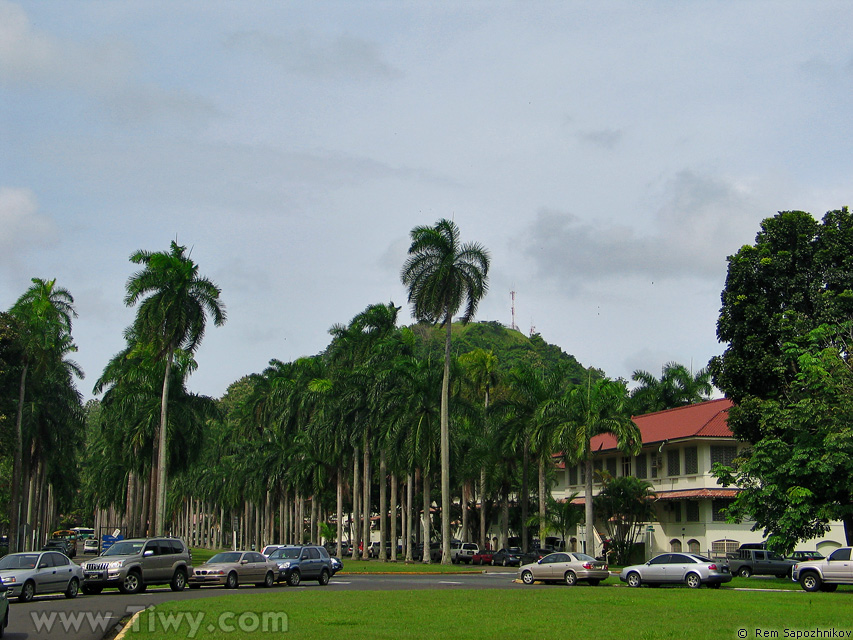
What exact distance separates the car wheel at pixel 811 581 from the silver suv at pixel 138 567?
68.0 feet

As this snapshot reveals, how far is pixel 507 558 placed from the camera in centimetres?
6112

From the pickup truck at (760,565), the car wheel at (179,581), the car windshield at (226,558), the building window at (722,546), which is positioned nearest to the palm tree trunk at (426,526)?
the building window at (722,546)

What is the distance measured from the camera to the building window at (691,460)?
57.0 m

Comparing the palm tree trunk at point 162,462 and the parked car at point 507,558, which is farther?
the parked car at point 507,558

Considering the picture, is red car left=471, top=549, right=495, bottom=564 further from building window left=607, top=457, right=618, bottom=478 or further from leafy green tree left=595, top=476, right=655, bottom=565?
building window left=607, top=457, right=618, bottom=478

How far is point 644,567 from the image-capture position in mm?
33656

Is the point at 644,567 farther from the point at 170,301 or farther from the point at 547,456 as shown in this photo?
the point at 170,301

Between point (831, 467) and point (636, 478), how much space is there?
25.7 metres

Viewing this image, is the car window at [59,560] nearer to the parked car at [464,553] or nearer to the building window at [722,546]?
the building window at [722,546]

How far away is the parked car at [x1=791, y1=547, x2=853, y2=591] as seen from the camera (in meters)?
29.9

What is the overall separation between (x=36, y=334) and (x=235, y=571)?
3429cm

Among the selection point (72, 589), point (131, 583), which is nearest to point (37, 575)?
point (72, 589)

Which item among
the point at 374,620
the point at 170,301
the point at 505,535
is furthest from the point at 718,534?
the point at 374,620

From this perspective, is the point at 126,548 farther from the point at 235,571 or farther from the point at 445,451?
the point at 445,451
